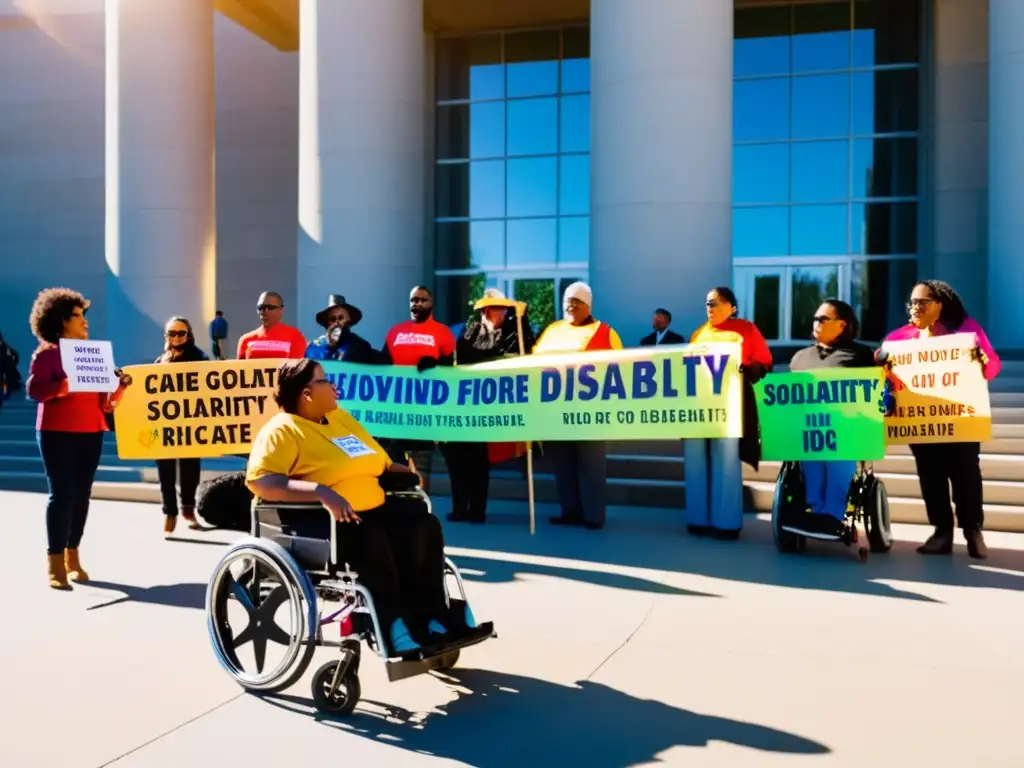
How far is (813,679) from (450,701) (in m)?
1.71

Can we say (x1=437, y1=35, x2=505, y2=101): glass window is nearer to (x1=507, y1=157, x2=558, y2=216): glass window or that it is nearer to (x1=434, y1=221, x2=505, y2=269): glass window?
(x1=507, y1=157, x2=558, y2=216): glass window

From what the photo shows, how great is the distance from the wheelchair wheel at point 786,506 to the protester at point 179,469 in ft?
16.1

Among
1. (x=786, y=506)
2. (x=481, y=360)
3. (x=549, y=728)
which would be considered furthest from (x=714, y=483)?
(x=549, y=728)

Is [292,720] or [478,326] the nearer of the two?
[292,720]

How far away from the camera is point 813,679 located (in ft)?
15.2

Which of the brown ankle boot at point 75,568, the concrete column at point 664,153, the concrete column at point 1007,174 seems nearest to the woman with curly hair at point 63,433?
the brown ankle boot at point 75,568

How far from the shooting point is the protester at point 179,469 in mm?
8648

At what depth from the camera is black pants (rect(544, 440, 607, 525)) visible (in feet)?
28.6

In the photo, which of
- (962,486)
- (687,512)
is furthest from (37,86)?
(962,486)

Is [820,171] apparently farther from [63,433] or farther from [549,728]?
[549,728]

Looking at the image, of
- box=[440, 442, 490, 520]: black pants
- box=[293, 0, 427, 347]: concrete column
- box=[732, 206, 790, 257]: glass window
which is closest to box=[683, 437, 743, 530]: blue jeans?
box=[440, 442, 490, 520]: black pants

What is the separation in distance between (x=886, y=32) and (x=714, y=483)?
15.7m

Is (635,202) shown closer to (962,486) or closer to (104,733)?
(962,486)

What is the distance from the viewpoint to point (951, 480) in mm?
7562
